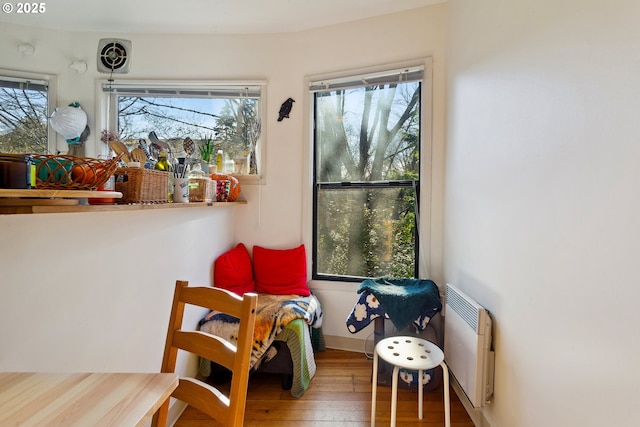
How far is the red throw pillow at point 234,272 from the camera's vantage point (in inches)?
88.4

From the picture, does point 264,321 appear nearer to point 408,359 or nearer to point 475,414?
point 408,359

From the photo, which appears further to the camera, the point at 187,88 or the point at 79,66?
the point at 187,88

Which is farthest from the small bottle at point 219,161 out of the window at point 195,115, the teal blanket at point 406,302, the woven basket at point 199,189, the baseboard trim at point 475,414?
the baseboard trim at point 475,414

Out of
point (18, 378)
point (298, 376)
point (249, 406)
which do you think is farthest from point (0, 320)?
point (298, 376)

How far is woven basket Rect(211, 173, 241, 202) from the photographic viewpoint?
2.38m

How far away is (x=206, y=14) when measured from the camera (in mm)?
Result: 2393

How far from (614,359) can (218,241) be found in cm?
226

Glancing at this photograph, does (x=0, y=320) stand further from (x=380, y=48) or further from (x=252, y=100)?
(x=380, y=48)

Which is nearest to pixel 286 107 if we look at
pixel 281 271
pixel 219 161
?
pixel 219 161

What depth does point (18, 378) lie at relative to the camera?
73cm

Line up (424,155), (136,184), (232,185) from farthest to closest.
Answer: (232,185) < (424,155) < (136,184)

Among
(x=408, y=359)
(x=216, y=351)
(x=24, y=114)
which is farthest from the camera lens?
(x=24, y=114)

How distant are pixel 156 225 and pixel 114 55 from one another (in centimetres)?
208

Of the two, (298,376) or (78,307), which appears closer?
(78,307)
